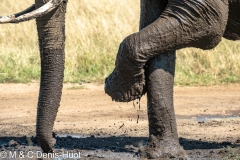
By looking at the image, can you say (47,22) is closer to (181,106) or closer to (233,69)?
(181,106)

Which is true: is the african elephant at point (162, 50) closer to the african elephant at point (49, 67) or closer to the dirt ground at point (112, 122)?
the dirt ground at point (112, 122)

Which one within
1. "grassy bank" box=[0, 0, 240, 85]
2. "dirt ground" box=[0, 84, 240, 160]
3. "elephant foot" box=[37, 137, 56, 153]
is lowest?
"dirt ground" box=[0, 84, 240, 160]

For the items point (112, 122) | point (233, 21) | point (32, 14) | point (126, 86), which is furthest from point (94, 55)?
point (32, 14)

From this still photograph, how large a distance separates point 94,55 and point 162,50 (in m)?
6.16

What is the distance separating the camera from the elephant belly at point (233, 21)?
20.4 feet

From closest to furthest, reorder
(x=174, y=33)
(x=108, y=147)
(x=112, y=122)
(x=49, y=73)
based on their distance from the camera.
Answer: (x=49, y=73) < (x=174, y=33) < (x=108, y=147) < (x=112, y=122)

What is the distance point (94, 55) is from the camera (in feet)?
39.8

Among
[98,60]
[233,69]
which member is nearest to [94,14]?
[98,60]

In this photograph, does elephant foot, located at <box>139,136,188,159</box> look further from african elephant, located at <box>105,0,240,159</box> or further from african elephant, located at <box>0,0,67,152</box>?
african elephant, located at <box>0,0,67,152</box>

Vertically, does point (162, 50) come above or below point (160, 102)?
above

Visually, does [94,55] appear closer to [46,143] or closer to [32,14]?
[46,143]

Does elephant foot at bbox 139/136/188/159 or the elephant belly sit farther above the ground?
the elephant belly

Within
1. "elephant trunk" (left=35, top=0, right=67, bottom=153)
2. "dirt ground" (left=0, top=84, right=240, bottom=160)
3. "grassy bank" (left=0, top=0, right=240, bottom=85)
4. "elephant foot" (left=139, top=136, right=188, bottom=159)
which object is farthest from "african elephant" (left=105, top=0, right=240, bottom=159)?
"grassy bank" (left=0, top=0, right=240, bottom=85)

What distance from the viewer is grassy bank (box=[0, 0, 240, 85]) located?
11.5m
